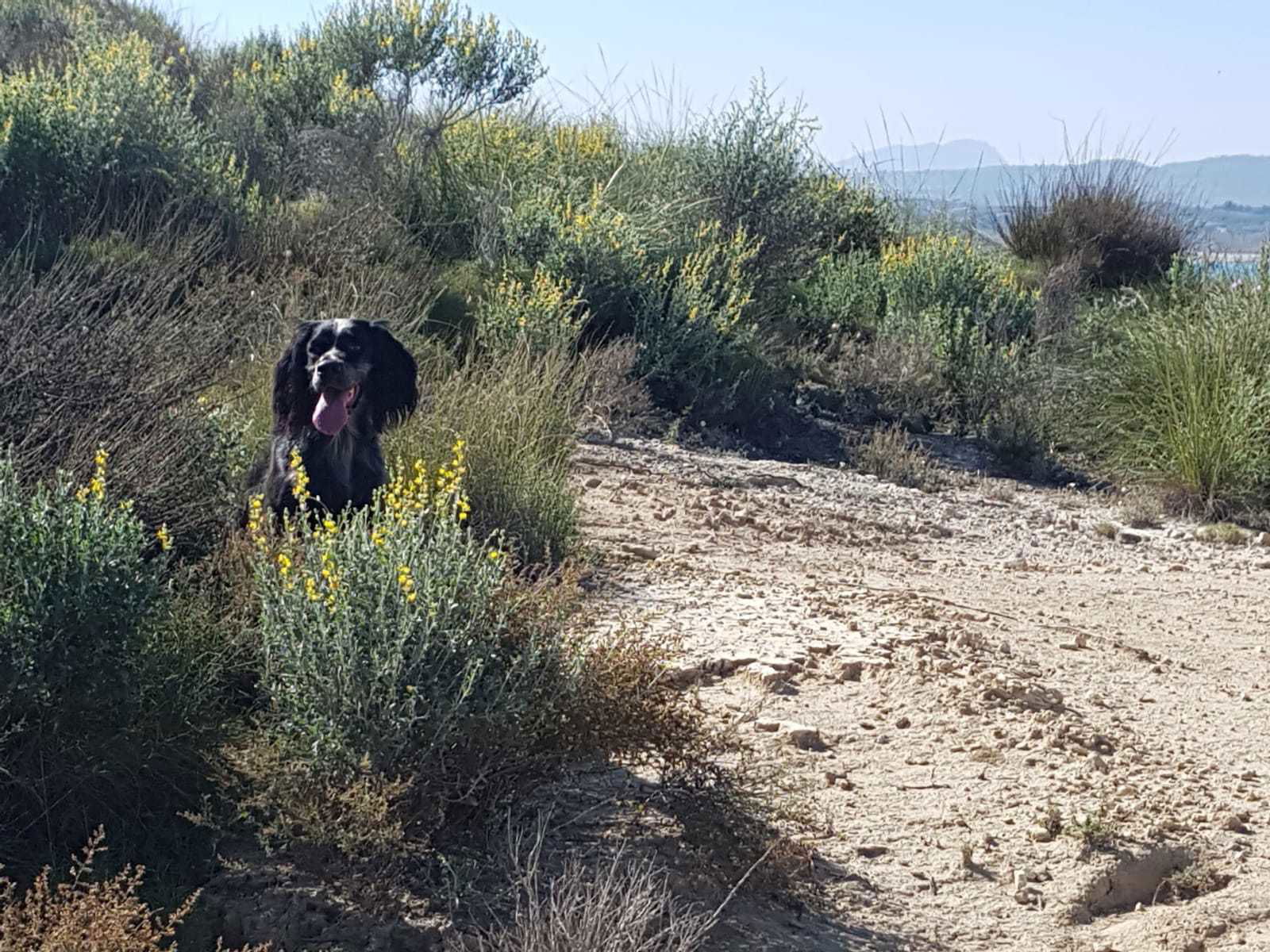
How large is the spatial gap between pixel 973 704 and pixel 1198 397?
623 cm

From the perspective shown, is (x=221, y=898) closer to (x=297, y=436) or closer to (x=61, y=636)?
(x=61, y=636)

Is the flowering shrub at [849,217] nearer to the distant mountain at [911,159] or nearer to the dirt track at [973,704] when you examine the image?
the distant mountain at [911,159]

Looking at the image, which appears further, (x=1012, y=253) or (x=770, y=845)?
(x=1012, y=253)

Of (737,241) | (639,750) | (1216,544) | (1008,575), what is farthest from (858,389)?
(639,750)

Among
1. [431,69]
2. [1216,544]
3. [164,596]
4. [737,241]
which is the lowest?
[1216,544]

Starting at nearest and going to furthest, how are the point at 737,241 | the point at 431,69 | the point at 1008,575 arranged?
the point at 1008,575 < the point at 737,241 < the point at 431,69

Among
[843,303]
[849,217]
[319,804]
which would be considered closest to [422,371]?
[319,804]

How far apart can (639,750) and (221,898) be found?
126 centimetres

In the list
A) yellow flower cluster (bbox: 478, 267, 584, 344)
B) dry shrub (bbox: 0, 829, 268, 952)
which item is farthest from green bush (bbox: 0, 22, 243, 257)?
dry shrub (bbox: 0, 829, 268, 952)

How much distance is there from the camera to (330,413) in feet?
19.7

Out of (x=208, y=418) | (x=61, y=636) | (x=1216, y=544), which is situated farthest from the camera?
(x=1216, y=544)

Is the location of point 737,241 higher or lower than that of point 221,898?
higher

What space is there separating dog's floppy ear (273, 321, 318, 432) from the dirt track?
4.86 ft

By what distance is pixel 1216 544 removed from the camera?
10125 mm
